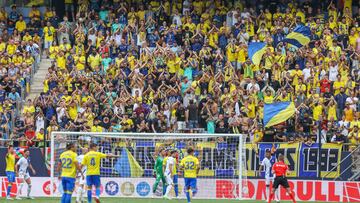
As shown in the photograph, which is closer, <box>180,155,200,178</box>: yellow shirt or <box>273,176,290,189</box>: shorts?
<box>180,155,200,178</box>: yellow shirt

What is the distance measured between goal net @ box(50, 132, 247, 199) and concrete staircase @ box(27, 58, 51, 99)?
7.71 metres

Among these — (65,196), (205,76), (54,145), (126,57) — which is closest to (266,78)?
(205,76)

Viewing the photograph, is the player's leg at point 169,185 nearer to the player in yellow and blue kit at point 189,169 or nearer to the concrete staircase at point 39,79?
the player in yellow and blue kit at point 189,169

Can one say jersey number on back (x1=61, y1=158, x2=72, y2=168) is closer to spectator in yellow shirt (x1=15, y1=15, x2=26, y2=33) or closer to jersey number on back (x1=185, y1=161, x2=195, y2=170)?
jersey number on back (x1=185, y1=161, x2=195, y2=170)

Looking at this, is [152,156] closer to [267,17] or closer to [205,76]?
[205,76]

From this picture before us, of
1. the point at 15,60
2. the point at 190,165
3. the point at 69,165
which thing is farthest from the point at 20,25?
the point at 69,165

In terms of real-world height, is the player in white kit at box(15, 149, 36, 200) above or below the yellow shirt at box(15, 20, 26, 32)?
below

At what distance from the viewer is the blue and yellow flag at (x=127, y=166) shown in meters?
45.9

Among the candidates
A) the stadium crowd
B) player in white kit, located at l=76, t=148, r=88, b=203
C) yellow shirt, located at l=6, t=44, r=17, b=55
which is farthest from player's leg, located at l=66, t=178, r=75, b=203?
yellow shirt, located at l=6, t=44, r=17, b=55

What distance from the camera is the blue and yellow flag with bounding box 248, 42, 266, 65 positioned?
51688 mm

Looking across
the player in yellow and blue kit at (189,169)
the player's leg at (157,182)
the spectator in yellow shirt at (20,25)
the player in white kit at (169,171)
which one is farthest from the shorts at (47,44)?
the player in yellow and blue kit at (189,169)

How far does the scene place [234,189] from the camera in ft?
152

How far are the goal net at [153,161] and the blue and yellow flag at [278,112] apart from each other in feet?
6.89

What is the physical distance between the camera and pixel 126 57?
175ft
